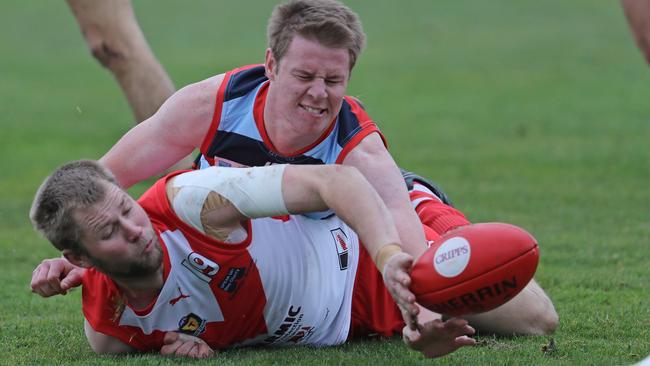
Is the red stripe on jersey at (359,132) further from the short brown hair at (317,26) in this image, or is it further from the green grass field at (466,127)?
the green grass field at (466,127)

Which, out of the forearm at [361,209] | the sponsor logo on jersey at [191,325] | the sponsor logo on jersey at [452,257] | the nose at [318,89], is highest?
the nose at [318,89]

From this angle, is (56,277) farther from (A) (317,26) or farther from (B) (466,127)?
(B) (466,127)

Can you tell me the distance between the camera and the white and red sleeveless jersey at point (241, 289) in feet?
15.6

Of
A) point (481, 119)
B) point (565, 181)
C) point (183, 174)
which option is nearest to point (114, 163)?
point (183, 174)

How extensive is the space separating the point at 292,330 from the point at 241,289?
39 cm

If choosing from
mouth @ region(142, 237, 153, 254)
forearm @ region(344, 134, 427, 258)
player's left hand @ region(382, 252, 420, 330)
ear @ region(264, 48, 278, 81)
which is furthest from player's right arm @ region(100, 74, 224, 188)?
player's left hand @ region(382, 252, 420, 330)

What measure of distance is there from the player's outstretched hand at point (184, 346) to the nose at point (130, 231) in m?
0.66

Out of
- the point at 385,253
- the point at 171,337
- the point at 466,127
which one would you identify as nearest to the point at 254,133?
the point at 171,337

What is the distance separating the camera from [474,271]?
13.7 ft

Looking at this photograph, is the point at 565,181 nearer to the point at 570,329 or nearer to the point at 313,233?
the point at 570,329

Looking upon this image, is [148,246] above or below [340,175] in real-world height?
below

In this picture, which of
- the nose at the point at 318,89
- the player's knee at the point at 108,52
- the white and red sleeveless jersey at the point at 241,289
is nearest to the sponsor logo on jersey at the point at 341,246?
the white and red sleeveless jersey at the point at 241,289

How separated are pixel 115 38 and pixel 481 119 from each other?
841 cm

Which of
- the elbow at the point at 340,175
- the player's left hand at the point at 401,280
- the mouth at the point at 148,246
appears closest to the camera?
the player's left hand at the point at 401,280
